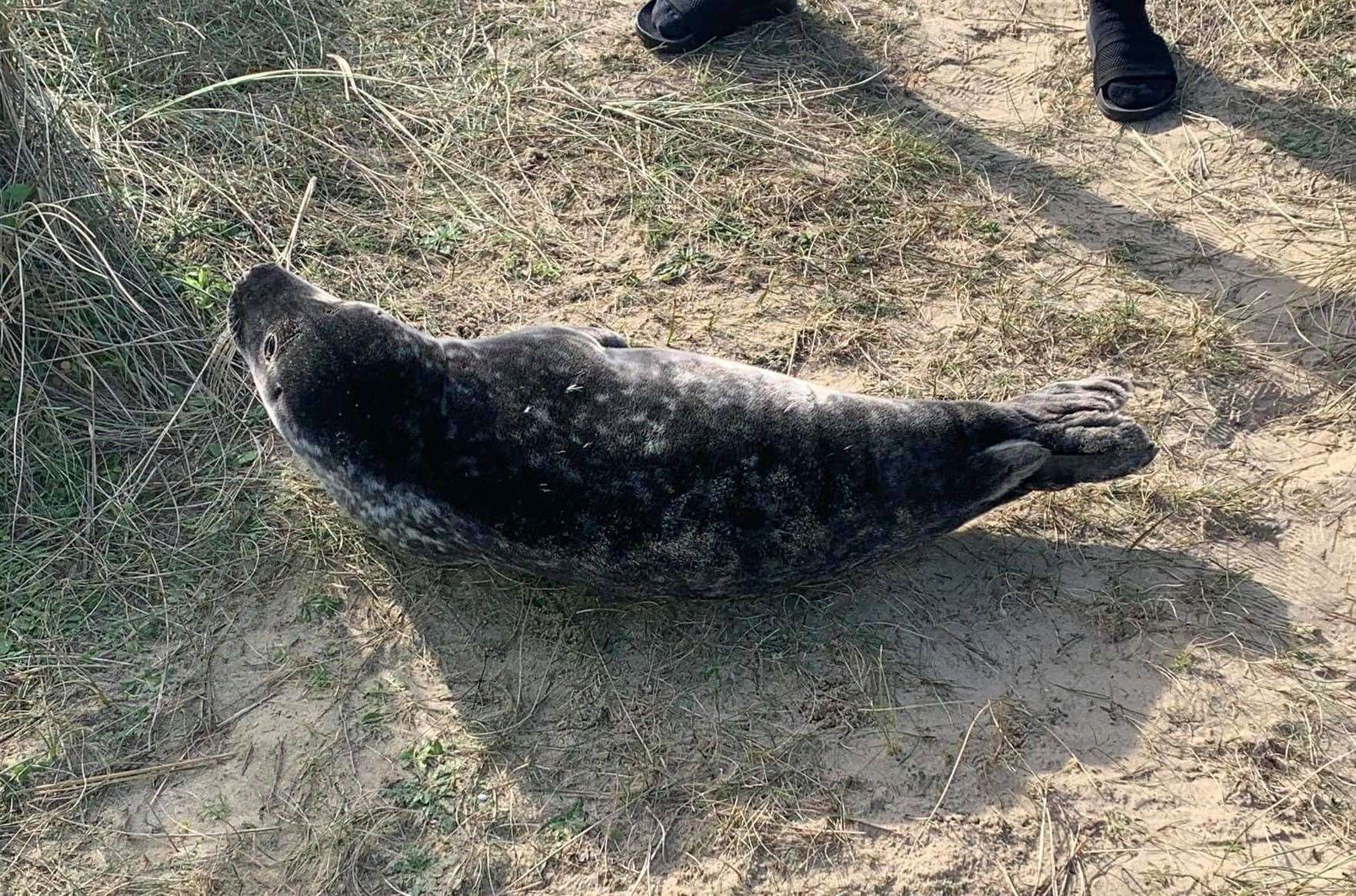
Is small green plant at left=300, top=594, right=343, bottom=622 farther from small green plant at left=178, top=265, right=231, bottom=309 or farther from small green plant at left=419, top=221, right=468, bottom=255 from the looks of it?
small green plant at left=419, top=221, right=468, bottom=255

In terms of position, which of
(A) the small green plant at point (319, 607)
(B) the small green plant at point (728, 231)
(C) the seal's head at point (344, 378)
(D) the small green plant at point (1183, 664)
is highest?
(C) the seal's head at point (344, 378)

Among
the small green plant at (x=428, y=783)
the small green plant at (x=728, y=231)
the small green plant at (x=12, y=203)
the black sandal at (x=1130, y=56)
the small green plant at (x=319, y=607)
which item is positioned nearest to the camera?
the small green plant at (x=428, y=783)

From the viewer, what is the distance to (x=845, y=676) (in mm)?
3770

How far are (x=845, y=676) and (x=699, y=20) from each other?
3.85m

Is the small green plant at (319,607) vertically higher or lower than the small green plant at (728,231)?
lower

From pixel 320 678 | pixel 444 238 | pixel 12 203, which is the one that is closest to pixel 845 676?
pixel 320 678

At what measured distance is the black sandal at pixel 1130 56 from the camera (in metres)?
5.15

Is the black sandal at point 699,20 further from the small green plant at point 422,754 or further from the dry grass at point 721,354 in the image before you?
the small green plant at point 422,754

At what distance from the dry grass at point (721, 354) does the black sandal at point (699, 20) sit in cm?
12

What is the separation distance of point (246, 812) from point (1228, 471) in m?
3.99

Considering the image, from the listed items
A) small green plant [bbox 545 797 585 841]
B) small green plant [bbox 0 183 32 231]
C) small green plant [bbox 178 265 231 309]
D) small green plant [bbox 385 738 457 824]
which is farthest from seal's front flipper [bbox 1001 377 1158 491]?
small green plant [bbox 0 183 32 231]

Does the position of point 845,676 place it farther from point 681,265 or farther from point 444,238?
point 444,238

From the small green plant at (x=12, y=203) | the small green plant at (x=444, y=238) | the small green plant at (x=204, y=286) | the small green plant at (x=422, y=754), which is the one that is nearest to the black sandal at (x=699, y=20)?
the small green plant at (x=444, y=238)

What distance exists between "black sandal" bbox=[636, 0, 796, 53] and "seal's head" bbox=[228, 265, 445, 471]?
2643 millimetres
